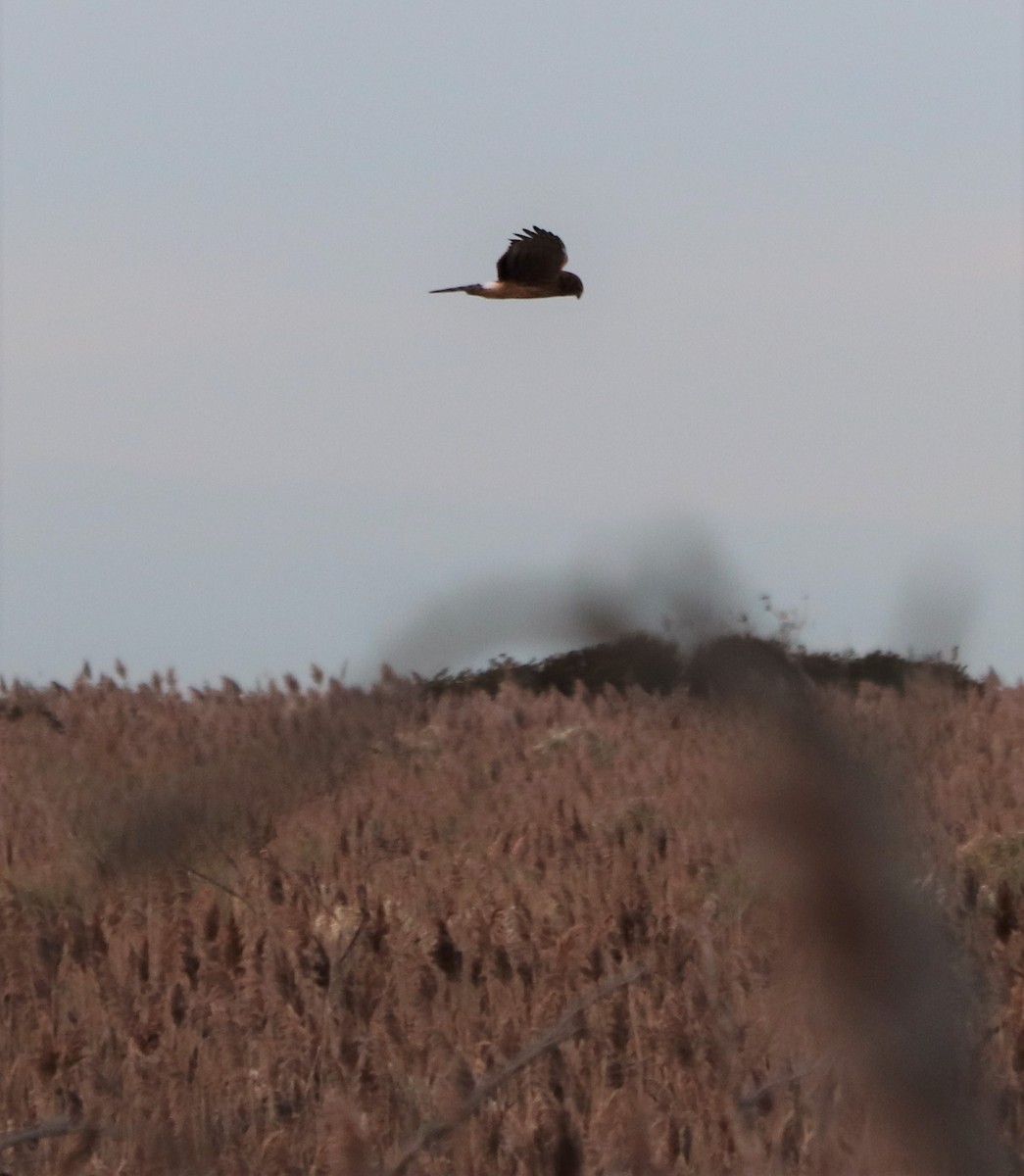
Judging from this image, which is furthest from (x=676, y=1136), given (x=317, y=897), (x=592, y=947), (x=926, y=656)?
(x=926, y=656)

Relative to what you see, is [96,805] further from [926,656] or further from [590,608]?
[926,656]

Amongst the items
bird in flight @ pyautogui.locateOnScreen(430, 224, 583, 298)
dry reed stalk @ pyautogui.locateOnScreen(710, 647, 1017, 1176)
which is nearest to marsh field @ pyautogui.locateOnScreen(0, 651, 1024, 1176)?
dry reed stalk @ pyautogui.locateOnScreen(710, 647, 1017, 1176)

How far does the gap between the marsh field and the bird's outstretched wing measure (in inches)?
28.4

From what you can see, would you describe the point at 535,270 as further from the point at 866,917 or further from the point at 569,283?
the point at 866,917

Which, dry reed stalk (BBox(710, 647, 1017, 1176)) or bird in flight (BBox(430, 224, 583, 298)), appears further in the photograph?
bird in flight (BBox(430, 224, 583, 298))

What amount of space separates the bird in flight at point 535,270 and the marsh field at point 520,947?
2.23 ft

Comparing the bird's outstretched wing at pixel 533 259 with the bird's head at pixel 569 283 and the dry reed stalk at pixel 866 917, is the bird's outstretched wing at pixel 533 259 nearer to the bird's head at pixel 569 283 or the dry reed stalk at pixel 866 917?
the bird's head at pixel 569 283

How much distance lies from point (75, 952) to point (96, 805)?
5235 mm

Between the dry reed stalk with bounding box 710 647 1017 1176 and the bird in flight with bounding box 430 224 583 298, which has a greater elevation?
the bird in flight with bounding box 430 224 583 298

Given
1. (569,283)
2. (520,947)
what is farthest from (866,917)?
(520,947)

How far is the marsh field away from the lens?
2.75 feet

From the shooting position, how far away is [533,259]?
277 centimetres

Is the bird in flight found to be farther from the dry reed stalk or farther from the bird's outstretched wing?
the dry reed stalk

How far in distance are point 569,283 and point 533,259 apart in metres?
0.14
